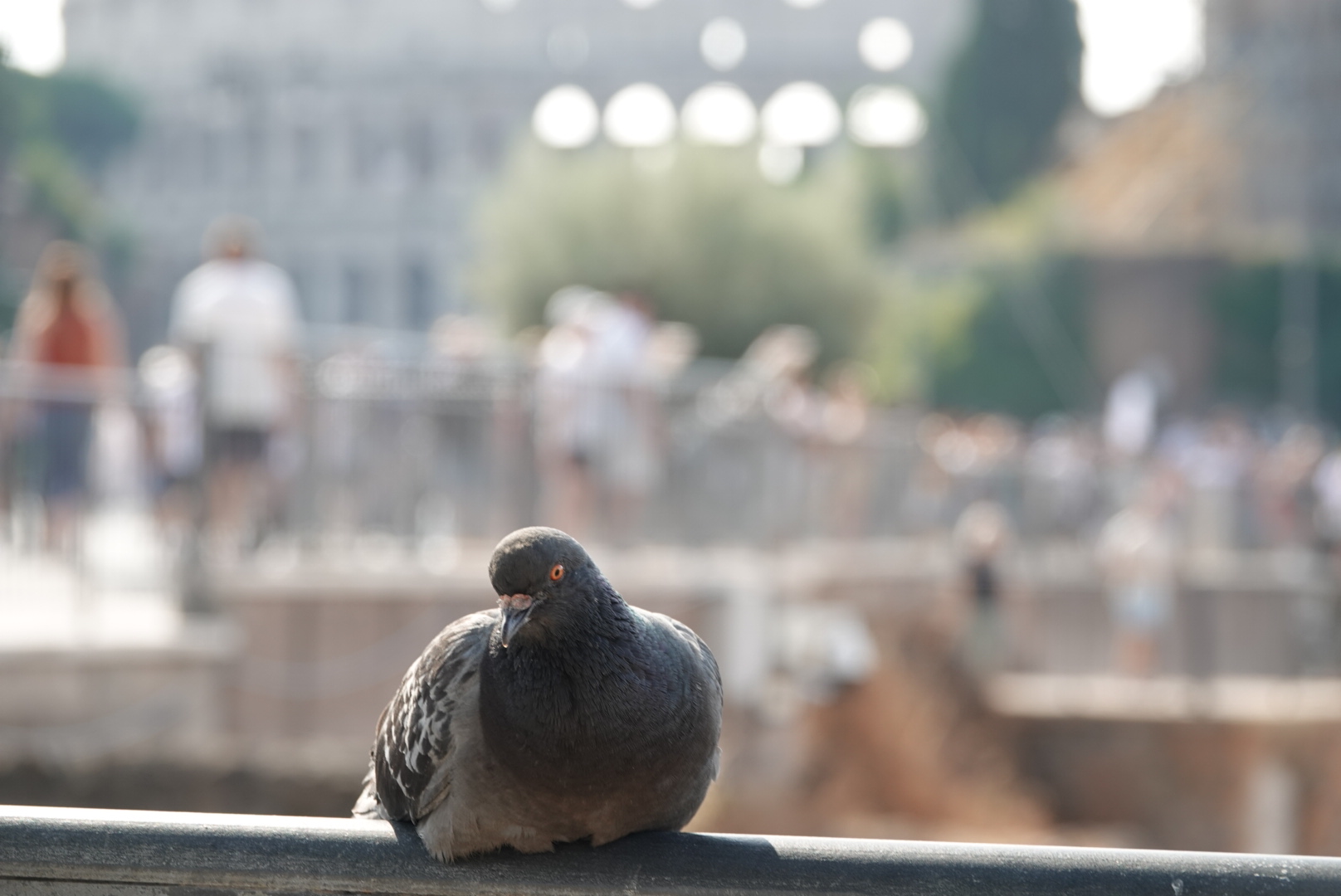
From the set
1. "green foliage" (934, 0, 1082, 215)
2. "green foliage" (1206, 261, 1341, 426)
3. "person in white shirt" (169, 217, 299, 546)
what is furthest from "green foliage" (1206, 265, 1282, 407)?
"person in white shirt" (169, 217, 299, 546)

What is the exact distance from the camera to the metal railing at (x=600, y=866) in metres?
1.85

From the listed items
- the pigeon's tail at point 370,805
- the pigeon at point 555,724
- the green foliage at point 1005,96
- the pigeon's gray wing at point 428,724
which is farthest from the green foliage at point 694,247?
the pigeon at point 555,724

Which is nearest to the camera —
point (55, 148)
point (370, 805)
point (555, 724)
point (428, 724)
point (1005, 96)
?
point (555, 724)

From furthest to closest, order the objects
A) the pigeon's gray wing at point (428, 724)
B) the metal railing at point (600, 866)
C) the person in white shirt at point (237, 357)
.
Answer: the person in white shirt at point (237, 357), the pigeon's gray wing at point (428, 724), the metal railing at point (600, 866)

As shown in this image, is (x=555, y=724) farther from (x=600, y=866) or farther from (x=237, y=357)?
(x=237, y=357)

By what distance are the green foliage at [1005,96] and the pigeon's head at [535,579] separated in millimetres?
57167

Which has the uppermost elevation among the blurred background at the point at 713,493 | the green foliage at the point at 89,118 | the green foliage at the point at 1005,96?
the green foliage at the point at 1005,96

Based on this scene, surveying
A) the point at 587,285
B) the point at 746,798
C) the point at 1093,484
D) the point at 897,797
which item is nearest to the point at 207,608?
the point at 746,798

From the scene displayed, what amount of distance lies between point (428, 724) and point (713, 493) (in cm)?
943

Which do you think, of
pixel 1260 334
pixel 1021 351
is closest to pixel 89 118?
pixel 1021 351

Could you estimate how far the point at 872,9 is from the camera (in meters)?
64.4

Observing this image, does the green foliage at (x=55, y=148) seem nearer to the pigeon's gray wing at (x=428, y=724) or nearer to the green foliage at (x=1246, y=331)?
the pigeon's gray wing at (x=428, y=724)

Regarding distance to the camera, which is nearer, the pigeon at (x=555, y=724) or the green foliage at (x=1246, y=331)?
the pigeon at (x=555, y=724)

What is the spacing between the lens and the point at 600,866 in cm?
206
